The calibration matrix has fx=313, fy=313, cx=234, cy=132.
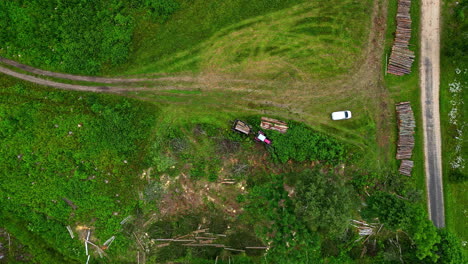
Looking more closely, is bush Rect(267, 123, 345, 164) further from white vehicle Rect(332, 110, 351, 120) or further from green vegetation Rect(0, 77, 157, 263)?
green vegetation Rect(0, 77, 157, 263)

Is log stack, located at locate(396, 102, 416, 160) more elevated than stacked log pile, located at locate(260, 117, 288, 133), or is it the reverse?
stacked log pile, located at locate(260, 117, 288, 133)

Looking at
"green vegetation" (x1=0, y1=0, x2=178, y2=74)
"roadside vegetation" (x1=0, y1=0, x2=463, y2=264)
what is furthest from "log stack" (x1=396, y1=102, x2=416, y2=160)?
"green vegetation" (x1=0, y1=0, x2=178, y2=74)

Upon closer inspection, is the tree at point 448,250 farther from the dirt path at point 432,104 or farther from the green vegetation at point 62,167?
the green vegetation at point 62,167

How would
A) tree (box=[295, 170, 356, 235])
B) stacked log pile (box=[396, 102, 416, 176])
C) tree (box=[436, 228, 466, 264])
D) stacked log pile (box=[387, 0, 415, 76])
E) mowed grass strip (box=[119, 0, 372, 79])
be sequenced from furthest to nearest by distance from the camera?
mowed grass strip (box=[119, 0, 372, 79])
stacked log pile (box=[387, 0, 415, 76])
stacked log pile (box=[396, 102, 416, 176])
tree (box=[436, 228, 466, 264])
tree (box=[295, 170, 356, 235])

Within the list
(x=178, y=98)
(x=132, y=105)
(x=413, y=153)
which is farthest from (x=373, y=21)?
(x=132, y=105)

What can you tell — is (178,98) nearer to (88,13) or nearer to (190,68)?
(190,68)

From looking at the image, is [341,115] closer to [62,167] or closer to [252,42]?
[252,42]
